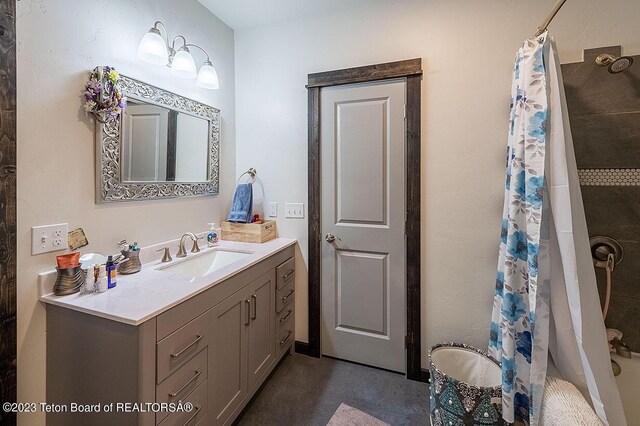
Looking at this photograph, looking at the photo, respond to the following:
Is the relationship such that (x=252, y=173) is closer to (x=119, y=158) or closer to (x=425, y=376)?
(x=119, y=158)

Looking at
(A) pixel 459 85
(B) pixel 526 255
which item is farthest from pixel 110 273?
(A) pixel 459 85

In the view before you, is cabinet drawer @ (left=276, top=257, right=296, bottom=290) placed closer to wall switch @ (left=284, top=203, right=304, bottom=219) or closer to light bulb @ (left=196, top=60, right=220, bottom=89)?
wall switch @ (left=284, top=203, right=304, bottom=219)

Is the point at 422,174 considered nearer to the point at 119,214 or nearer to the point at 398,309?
the point at 398,309

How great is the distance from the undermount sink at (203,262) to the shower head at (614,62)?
224cm

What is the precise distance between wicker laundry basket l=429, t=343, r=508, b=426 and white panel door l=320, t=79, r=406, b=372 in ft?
1.30

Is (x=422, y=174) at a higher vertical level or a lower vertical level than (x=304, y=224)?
higher

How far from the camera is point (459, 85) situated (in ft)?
5.75

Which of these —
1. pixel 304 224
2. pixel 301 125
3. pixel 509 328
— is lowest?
pixel 509 328

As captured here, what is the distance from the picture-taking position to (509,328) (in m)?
1.15

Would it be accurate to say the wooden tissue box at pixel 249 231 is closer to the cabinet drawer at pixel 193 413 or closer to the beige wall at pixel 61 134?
the beige wall at pixel 61 134

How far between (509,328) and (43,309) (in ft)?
6.37

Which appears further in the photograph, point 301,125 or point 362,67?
point 301,125

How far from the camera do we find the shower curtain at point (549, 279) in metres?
1.02

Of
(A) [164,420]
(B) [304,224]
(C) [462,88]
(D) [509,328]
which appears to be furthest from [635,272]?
(A) [164,420]
